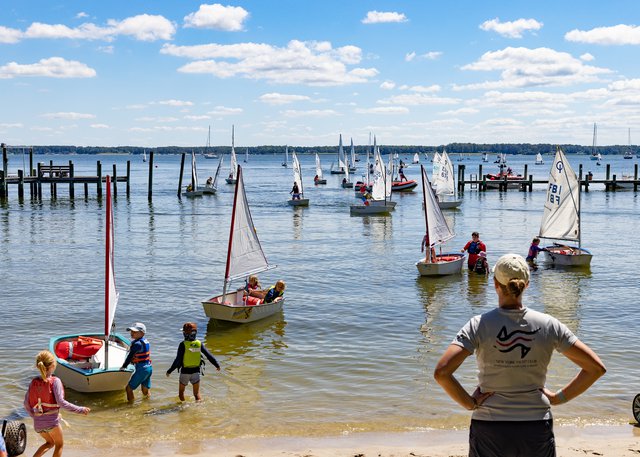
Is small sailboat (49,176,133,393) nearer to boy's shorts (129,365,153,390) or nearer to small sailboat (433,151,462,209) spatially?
boy's shorts (129,365,153,390)

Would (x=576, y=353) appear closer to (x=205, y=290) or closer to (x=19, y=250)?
(x=205, y=290)

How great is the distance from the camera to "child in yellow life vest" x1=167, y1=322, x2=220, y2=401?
42.7 feet

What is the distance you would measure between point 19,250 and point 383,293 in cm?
1927

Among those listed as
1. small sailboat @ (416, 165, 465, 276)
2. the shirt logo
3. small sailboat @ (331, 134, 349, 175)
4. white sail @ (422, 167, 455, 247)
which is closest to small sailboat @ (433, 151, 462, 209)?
white sail @ (422, 167, 455, 247)

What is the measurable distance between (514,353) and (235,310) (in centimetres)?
1512

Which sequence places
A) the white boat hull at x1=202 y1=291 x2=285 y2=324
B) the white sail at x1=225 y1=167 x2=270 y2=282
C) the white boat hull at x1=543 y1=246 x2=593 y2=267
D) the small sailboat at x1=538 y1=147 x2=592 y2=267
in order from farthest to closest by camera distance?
the small sailboat at x1=538 y1=147 x2=592 y2=267 → the white boat hull at x1=543 y1=246 x2=593 y2=267 → the white sail at x1=225 y1=167 x2=270 y2=282 → the white boat hull at x1=202 y1=291 x2=285 y2=324

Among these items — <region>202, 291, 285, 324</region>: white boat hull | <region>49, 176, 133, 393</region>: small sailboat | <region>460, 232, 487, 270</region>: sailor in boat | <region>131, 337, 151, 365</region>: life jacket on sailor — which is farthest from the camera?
<region>460, 232, 487, 270</region>: sailor in boat

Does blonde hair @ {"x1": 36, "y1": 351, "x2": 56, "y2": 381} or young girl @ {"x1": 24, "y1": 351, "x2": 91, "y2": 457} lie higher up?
blonde hair @ {"x1": 36, "y1": 351, "x2": 56, "y2": 381}

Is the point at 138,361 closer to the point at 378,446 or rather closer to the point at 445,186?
the point at 378,446

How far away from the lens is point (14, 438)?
10.4 metres

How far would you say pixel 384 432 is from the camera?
39.6ft

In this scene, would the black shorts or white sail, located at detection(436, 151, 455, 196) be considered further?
white sail, located at detection(436, 151, 455, 196)

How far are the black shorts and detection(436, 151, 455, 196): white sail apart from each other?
183 ft

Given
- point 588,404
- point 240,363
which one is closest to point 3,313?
point 240,363
